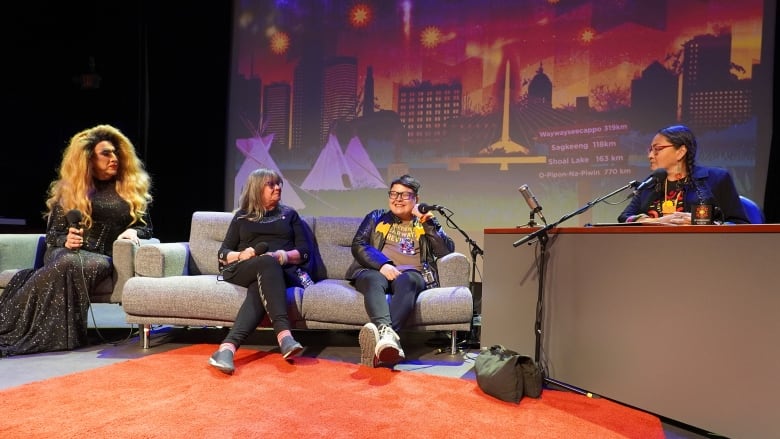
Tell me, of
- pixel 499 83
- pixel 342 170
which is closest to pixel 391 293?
pixel 342 170

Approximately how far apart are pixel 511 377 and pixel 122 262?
2586 millimetres

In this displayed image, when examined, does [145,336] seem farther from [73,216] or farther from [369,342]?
[369,342]

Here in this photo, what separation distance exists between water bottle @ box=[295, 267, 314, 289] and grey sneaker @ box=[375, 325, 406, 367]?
0.79m

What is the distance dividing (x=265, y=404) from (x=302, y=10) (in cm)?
431

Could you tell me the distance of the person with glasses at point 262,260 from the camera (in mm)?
2830

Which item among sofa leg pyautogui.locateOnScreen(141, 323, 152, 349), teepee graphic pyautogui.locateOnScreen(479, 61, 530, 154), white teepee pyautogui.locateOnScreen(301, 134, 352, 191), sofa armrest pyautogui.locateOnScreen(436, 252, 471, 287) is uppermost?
teepee graphic pyautogui.locateOnScreen(479, 61, 530, 154)

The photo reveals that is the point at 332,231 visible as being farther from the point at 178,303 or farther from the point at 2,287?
the point at 2,287

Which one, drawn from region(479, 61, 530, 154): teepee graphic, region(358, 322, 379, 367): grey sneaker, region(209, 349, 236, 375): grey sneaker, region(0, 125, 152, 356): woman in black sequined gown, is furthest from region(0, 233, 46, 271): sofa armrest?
region(479, 61, 530, 154): teepee graphic

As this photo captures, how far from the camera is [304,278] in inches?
132

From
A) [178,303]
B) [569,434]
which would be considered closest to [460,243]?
[178,303]

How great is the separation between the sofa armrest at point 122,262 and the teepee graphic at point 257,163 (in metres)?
2.07

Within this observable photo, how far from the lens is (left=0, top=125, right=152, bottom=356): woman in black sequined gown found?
3.00 metres

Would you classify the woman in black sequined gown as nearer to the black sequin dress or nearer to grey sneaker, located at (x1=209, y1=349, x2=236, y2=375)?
the black sequin dress

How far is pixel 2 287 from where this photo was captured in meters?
3.19
